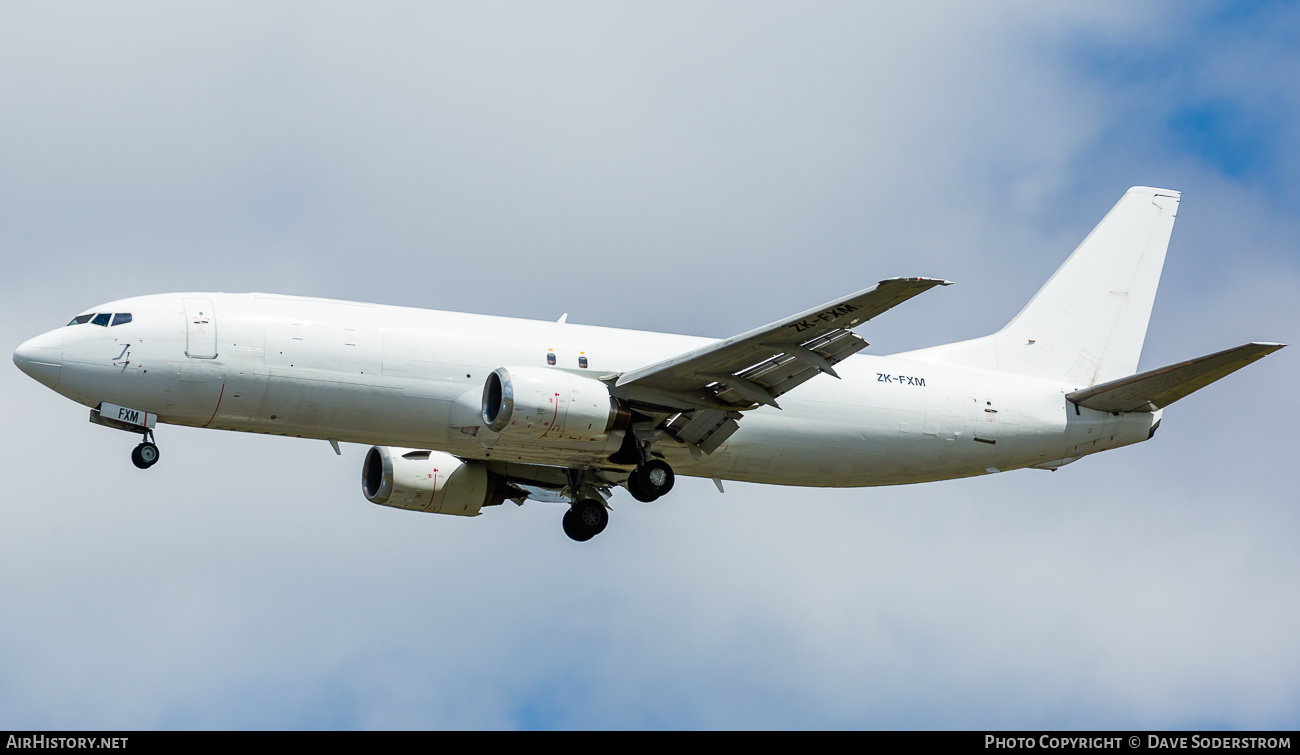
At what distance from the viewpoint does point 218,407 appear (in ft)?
107

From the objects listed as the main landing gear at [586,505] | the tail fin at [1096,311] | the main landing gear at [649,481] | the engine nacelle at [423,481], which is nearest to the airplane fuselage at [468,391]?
the main landing gear at [649,481]

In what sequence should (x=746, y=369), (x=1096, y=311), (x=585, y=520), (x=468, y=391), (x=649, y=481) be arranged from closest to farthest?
(x=468, y=391)
(x=746, y=369)
(x=649, y=481)
(x=585, y=520)
(x=1096, y=311)

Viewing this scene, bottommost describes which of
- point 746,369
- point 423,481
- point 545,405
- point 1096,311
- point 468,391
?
point 423,481

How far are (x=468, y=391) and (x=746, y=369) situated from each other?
6459 mm

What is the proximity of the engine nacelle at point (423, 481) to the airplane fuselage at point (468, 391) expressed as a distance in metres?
4.24

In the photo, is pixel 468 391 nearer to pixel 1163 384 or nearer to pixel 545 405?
pixel 545 405

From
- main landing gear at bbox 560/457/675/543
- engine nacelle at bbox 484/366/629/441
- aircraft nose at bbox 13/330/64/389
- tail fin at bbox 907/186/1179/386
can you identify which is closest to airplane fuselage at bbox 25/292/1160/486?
aircraft nose at bbox 13/330/64/389

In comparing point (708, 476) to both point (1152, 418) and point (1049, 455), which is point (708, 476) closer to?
point (1049, 455)

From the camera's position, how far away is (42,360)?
32219 millimetres

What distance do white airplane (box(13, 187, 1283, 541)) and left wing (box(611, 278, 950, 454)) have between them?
0.06 meters

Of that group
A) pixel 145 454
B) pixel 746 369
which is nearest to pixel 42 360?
pixel 145 454

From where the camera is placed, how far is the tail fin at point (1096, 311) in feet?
136

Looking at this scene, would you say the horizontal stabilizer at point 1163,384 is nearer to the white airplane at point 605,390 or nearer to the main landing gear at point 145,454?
the white airplane at point 605,390
